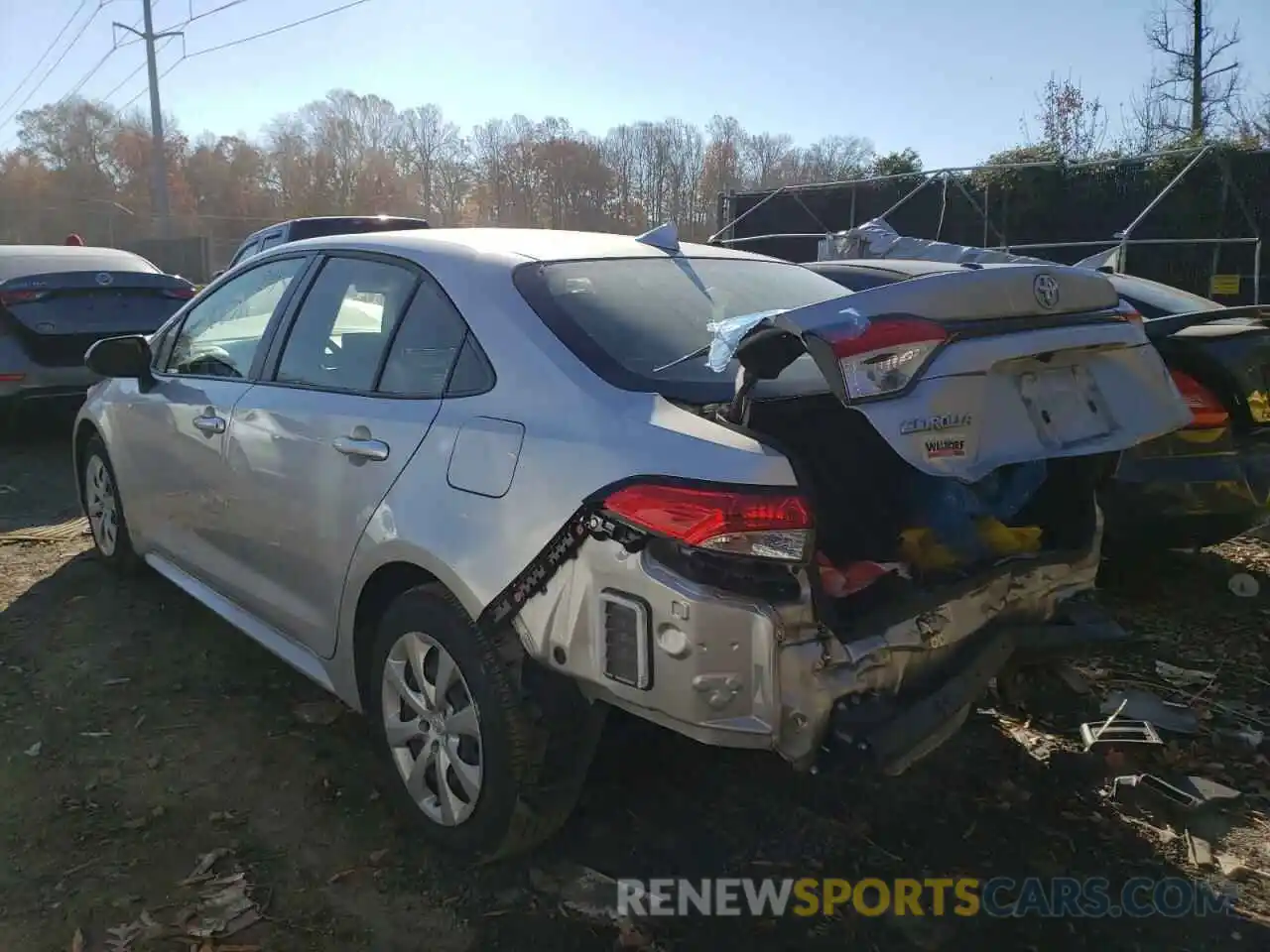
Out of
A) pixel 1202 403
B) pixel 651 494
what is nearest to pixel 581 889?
pixel 651 494

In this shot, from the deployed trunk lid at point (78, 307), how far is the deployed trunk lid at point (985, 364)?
685 centimetres

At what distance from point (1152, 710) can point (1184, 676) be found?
16.3 inches

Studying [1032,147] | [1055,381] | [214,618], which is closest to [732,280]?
[1055,381]

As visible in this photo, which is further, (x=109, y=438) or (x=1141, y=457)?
(x=109, y=438)

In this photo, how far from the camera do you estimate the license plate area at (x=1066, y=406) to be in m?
2.44

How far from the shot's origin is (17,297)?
24.0 ft

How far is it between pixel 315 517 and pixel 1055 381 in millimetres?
2120

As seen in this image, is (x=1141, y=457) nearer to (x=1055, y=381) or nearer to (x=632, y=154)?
(x=1055, y=381)

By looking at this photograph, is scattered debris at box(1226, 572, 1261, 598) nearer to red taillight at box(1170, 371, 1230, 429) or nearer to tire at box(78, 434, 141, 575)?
red taillight at box(1170, 371, 1230, 429)

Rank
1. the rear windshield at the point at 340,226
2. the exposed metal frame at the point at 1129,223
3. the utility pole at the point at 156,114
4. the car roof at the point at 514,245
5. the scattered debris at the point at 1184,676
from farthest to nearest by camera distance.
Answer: the utility pole at the point at 156,114 → the exposed metal frame at the point at 1129,223 → the rear windshield at the point at 340,226 → the scattered debris at the point at 1184,676 → the car roof at the point at 514,245

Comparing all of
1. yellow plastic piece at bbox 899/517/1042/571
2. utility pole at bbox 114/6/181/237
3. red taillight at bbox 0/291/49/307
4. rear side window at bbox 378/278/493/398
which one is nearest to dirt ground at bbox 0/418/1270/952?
yellow plastic piece at bbox 899/517/1042/571

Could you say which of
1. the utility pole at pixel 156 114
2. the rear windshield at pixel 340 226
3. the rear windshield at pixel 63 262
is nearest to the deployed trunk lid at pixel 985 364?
the rear windshield at pixel 63 262

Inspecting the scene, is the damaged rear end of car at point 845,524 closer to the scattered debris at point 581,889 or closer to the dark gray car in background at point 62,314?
the scattered debris at point 581,889

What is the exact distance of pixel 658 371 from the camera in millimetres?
2502
